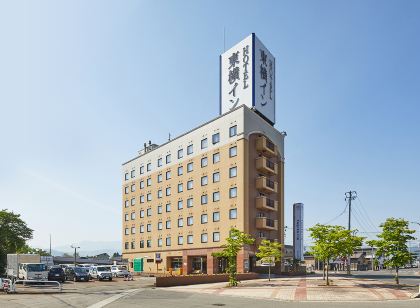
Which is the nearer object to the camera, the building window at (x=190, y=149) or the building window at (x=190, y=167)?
the building window at (x=190, y=167)

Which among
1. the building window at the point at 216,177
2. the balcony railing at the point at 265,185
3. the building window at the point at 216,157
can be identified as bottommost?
the balcony railing at the point at 265,185

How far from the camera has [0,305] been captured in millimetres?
21531

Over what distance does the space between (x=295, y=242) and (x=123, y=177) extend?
40.9 meters

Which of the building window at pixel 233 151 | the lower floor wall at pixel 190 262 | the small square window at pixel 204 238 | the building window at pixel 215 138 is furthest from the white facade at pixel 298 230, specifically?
the building window at pixel 215 138

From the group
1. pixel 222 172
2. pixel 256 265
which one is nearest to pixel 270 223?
pixel 256 265

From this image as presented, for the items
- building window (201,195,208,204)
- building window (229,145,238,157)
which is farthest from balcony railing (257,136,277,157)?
building window (201,195,208,204)

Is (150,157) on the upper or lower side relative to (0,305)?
upper

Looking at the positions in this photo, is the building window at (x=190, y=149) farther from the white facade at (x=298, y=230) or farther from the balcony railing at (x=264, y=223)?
the white facade at (x=298, y=230)

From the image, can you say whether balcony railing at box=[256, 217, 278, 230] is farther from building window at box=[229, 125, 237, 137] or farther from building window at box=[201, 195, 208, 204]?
building window at box=[229, 125, 237, 137]

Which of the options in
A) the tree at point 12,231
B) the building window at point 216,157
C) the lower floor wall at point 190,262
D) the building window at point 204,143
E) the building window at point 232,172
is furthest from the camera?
the tree at point 12,231

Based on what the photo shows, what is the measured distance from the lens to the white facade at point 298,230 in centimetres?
6222

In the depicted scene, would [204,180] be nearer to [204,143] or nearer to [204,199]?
[204,199]

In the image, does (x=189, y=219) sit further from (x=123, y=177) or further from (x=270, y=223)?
(x=123, y=177)

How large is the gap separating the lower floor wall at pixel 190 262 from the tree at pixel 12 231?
20358 millimetres
